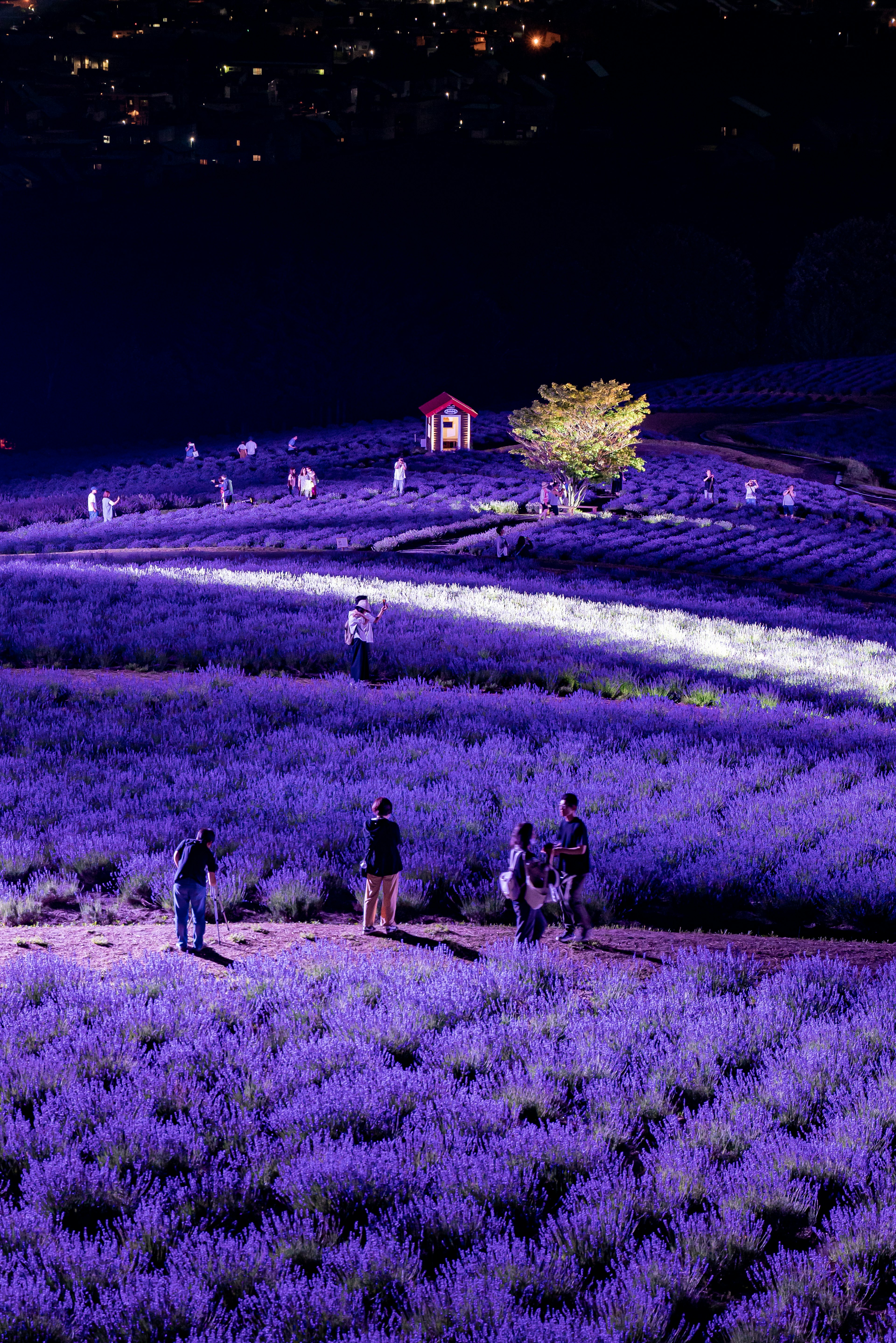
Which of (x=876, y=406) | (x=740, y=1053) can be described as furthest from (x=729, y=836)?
(x=876, y=406)

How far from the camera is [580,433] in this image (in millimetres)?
45812

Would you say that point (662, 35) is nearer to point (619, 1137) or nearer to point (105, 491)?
point (105, 491)

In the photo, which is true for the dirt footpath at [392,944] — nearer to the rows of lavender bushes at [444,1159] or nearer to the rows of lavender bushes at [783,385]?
the rows of lavender bushes at [444,1159]

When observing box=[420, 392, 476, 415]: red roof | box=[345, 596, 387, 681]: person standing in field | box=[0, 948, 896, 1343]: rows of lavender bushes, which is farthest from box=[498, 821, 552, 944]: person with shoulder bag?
box=[420, 392, 476, 415]: red roof

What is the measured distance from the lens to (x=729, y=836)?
10789 millimetres

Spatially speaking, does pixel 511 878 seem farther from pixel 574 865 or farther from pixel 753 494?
pixel 753 494

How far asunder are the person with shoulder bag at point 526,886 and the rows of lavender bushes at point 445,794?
0.96 metres

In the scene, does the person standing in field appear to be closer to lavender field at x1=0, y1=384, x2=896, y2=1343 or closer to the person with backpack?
lavender field at x1=0, y1=384, x2=896, y2=1343

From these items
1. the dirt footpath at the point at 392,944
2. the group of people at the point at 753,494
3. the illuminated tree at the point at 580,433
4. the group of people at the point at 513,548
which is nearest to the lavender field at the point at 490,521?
the group of people at the point at 753,494

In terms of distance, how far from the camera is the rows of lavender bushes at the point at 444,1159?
4348mm

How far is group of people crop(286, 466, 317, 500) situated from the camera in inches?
1973

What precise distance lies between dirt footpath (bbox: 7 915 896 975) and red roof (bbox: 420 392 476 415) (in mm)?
53959

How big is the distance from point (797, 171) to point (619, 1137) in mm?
156088

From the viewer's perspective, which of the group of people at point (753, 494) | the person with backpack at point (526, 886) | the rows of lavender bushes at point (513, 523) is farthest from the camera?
the group of people at point (753, 494)
